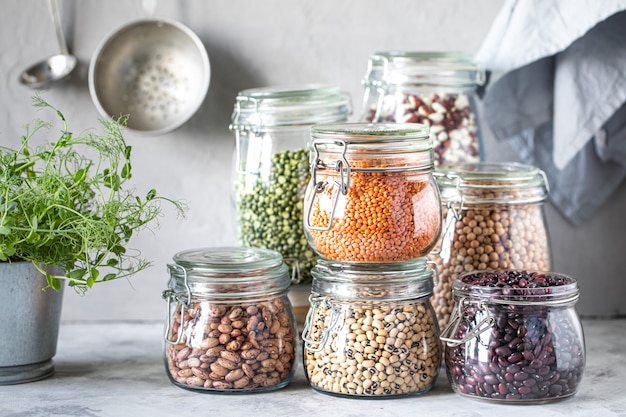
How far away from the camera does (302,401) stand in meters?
1.10

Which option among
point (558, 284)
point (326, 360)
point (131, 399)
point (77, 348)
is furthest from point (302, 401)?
point (77, 348)

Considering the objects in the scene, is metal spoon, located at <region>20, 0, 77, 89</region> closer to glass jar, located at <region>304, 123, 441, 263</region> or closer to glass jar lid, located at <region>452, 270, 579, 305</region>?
glass jar, located at <region>304, 123, 441, 263</region>

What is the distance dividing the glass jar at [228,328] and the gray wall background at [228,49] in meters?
0.43

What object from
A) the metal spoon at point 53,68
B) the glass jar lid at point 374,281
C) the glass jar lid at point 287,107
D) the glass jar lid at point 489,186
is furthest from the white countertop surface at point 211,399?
the metal spoon at point 53,68

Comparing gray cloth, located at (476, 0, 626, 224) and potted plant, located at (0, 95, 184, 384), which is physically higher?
gray cloth, located at (476, 0, 626, 224)

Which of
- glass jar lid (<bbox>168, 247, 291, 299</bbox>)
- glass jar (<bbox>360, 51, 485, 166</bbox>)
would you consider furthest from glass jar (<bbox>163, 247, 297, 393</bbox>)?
glass jar (<bbox>360, 51, 485, 166</bbox>)

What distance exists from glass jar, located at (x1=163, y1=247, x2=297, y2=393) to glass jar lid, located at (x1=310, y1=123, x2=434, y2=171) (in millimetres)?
163

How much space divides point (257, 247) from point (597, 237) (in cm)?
62

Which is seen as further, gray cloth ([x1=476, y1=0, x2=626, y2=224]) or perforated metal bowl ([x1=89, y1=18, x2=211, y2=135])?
perforated metal bowl ([x1=89, y1=18, x2=211, y2=135])

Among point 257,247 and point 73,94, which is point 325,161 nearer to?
point 257,247

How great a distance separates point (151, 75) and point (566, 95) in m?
0.64

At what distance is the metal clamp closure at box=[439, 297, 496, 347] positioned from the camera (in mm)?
1053

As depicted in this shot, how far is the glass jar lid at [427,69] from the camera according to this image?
1320 mm

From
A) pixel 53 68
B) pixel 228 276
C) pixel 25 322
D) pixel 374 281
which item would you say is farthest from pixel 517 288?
pixel 53 68
